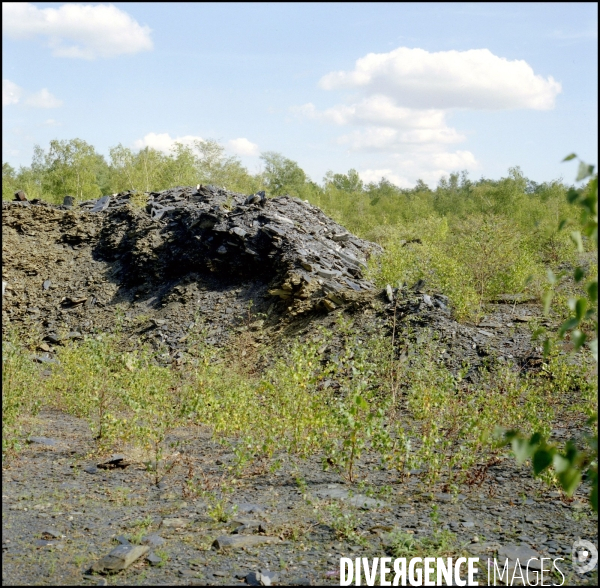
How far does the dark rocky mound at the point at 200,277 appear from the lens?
10008 millimetres

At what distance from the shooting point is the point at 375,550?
3693 millimetres

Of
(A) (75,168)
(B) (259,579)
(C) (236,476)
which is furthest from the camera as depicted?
(A) (75,168)

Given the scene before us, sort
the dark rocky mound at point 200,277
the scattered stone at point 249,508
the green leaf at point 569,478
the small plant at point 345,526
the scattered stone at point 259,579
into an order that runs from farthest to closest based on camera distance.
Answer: the dark rocky mound at point 200,277 → the scattered stone at point 249,508 → the small plant at point 345,526 → the scattered stone at point 259,579 → the green leaf at point 569,478

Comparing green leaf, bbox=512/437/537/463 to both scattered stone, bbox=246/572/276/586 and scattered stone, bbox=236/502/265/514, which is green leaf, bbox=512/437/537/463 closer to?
scattered stone, bbox=246/572/276/586

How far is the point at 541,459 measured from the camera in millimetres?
1777

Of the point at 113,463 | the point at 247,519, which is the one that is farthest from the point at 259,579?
the point at 113,463

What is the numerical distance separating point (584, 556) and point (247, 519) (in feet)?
6.58

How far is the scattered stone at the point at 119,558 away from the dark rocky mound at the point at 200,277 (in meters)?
6.01

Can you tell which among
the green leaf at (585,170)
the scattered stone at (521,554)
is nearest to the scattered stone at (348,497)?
the scattered stone at (521,554)

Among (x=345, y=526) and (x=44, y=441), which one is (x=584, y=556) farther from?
(x=44, y=441)

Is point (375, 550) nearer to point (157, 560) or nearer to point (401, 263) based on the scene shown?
point (157, 560)

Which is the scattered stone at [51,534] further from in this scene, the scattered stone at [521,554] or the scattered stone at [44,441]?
the scattered stone at [521,554]

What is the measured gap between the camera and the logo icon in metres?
3.59

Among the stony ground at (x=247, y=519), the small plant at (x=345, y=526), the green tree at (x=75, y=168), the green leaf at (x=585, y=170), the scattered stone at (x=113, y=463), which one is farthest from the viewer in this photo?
the green tree at (x=75, y=168)
